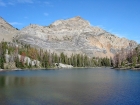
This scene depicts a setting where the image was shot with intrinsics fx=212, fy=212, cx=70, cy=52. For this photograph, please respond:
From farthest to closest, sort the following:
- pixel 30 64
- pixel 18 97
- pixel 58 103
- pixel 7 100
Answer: pixel 30 64 → pixel 18 97 → pixel 7 100 → pixel 58 103

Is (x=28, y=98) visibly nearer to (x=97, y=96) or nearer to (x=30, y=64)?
(x=97, y=96)

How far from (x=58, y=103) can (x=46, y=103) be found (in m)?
2.53

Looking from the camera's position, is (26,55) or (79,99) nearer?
(79,99)

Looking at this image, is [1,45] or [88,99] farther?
[1,45]

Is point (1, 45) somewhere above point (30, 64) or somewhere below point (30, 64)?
above

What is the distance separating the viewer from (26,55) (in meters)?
200

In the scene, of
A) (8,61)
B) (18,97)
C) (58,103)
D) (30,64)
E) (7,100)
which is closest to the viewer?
(58,103)

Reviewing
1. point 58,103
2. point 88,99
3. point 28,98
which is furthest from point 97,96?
point 28,98

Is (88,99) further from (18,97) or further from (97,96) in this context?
(18,97)

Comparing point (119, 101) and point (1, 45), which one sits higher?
point (1, 45)

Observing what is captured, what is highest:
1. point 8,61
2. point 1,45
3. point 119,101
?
point 1,45

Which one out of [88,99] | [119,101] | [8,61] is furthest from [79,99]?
[8,61]

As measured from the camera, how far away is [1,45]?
611 feet

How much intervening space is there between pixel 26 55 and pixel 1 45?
82.6 feet
